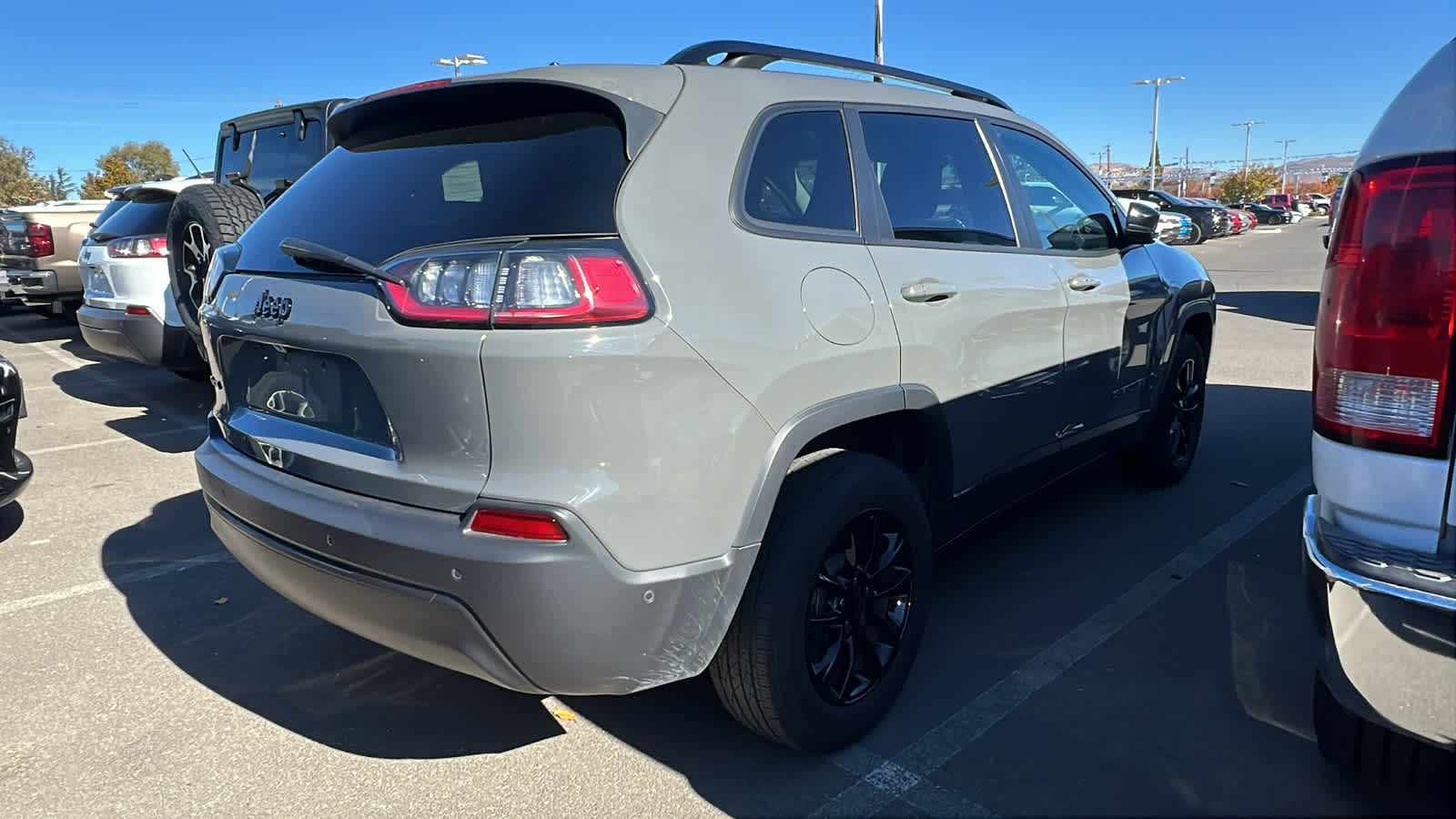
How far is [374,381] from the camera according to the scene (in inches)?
86.9

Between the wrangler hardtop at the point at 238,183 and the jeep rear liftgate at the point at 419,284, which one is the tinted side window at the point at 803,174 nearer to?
the jeep rear liftgate at the point at 419,284

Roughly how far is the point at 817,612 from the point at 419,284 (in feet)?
4.24

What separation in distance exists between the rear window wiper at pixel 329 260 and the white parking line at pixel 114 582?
225 centimetres

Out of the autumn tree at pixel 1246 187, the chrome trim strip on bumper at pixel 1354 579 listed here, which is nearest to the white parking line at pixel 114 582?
the chrome trim strip on bumper at pixel 1354 579

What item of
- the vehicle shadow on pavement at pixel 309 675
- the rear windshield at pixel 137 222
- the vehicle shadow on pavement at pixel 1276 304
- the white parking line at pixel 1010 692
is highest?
the rear windshield at pixel 137 222

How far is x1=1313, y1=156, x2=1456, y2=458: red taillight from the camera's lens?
185 cm

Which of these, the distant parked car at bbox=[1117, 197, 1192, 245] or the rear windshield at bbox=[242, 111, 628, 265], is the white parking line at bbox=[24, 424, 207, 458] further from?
the distant parked car at bbox=[1117, 197, 1192, 245]

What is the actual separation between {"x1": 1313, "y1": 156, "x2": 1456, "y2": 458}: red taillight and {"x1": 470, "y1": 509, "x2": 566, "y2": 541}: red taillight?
1.65 meters

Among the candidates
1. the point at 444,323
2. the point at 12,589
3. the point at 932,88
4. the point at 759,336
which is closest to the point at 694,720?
the point at 759,336

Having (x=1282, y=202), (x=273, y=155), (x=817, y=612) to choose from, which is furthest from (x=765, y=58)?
(x=1282, y=202)

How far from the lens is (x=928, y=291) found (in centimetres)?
282

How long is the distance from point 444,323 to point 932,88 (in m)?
2.20

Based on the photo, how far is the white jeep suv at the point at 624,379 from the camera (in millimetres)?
2061

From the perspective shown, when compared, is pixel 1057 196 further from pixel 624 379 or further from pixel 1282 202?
pixel 1282 202
